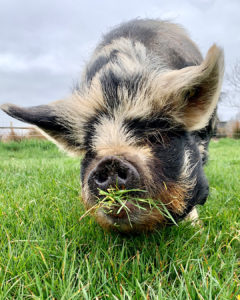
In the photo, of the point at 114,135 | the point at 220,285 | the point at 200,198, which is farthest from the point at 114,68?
the point at 220,285

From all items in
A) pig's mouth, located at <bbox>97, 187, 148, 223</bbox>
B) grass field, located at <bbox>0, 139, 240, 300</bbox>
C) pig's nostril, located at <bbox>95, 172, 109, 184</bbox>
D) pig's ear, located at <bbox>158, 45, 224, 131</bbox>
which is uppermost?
pig's ear, located at <bbox>158, 45, 224, 131</bbox>

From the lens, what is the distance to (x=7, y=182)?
4.42m

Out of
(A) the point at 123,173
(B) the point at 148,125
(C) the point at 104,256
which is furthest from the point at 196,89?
(C) the point at 104,256

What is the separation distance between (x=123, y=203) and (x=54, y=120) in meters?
1.09

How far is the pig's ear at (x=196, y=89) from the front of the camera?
2217 millimetres

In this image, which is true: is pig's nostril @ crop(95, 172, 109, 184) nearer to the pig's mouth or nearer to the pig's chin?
the pig's mouth

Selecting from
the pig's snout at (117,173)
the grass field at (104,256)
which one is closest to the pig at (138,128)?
the pig's snout at (117,173)

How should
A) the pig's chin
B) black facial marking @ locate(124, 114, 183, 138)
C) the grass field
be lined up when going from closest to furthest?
the grass field < the pig's chin < black facial marking @ locate(124, 114, 183, 138)

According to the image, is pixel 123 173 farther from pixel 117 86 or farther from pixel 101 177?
pixel 117 86

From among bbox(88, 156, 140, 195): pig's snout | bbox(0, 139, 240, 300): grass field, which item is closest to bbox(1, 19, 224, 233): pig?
bbox(88, 156, 140, 195): pig's snout

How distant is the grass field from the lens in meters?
1.76

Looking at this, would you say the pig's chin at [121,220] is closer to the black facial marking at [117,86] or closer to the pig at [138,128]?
the pig at [138,128]

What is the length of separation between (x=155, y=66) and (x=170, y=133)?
669 mm

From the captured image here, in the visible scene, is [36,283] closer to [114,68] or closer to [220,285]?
[220,285]
